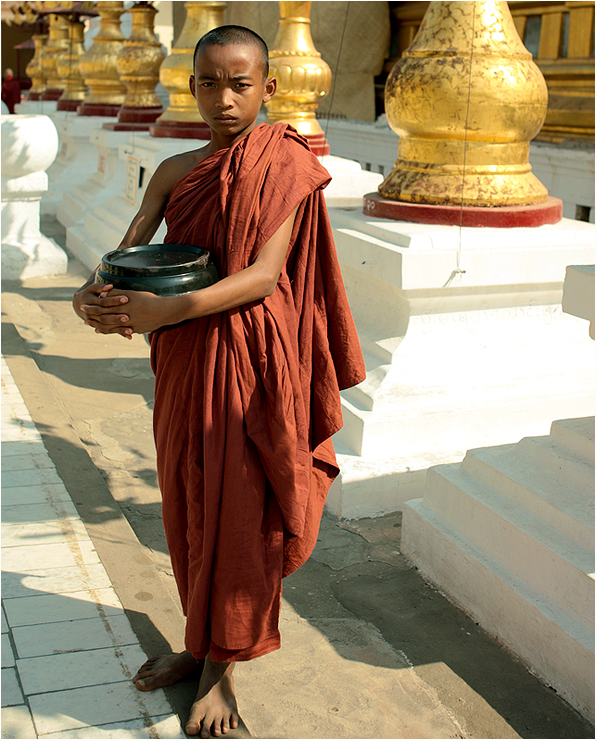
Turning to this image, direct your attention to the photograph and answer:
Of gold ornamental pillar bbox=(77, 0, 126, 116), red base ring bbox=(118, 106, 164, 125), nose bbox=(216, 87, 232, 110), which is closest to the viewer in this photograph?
nose bbox=(216, 87, 232, 110)

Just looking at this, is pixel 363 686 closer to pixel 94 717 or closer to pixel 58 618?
pixel 94 717

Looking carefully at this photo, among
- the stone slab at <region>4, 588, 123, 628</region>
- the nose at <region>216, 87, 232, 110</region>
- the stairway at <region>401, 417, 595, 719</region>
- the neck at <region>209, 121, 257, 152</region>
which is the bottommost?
the stone slab at <region>4, 588, 123, 628</region>

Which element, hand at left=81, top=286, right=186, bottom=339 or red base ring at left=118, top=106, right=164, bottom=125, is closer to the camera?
hand at left=81, top=286, right=186, bottom=339

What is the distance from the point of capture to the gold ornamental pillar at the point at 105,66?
11.3m

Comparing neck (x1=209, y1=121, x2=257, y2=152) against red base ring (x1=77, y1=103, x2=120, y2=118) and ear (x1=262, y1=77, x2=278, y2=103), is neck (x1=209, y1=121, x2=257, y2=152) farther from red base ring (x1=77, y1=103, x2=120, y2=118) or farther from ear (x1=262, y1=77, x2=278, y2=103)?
red base ring (x1=77, y1=103, x2=120, y2=118)

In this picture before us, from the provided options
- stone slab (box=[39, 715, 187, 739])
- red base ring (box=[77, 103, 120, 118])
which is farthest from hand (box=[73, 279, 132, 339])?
red base ring (box=[77, 103, 120, 118])

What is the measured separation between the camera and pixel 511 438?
3754 millimetres

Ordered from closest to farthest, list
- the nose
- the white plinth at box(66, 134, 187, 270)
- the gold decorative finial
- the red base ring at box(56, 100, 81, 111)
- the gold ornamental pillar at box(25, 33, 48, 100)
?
1. the nose
2. the gold decorative finial
3. the white plinth at box(66, 134, 187, 270)
4. the red base ring at box(56, 100, 81, 111)
5. the gold ornamental pillar at box(25, 33, 48, 100)

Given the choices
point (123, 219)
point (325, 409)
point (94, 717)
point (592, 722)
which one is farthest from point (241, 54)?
point (123, 219)

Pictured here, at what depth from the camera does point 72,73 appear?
14297mm

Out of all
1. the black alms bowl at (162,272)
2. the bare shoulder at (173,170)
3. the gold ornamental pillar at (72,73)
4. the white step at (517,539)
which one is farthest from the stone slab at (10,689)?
the gold ornamental pillar at (72,73)

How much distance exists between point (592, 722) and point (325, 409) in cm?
116

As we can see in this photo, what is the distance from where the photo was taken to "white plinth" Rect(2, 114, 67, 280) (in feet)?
24.1

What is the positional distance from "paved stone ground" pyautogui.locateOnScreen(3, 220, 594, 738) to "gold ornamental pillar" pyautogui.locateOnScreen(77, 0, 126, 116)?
841 cm
